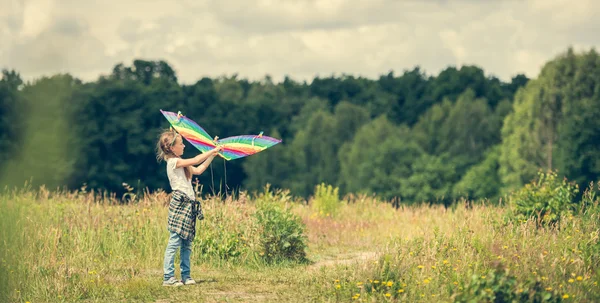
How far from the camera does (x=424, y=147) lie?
202 ft

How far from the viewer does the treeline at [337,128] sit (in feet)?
148

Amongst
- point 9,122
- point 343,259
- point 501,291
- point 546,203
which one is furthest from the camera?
point 9,122

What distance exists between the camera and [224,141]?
29.9ft

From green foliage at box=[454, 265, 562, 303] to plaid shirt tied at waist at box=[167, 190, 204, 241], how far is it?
3.37 m

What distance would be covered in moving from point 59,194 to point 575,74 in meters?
38.1

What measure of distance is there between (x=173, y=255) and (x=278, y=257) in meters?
2.11

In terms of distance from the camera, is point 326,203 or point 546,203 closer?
point 546,203

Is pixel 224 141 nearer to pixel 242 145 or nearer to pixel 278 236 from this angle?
pixel 242 145

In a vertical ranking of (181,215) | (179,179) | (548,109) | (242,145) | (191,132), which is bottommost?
(181,215)

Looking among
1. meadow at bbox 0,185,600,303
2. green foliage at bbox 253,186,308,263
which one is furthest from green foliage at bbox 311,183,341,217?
green foliage at bbox 253,186,308,263

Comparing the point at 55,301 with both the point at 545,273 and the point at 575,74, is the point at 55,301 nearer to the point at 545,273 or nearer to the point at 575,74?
the point at 545,273

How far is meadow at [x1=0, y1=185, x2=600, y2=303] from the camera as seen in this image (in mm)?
8023

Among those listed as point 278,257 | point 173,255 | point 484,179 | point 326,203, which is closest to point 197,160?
point 173,255

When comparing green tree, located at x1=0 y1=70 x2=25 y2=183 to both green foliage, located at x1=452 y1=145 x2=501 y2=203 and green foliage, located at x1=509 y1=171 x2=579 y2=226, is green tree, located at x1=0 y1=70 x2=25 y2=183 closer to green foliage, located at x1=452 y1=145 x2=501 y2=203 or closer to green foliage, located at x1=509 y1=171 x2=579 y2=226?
green foliage, located at x1=452 y1=145 x2=501 y2=203
